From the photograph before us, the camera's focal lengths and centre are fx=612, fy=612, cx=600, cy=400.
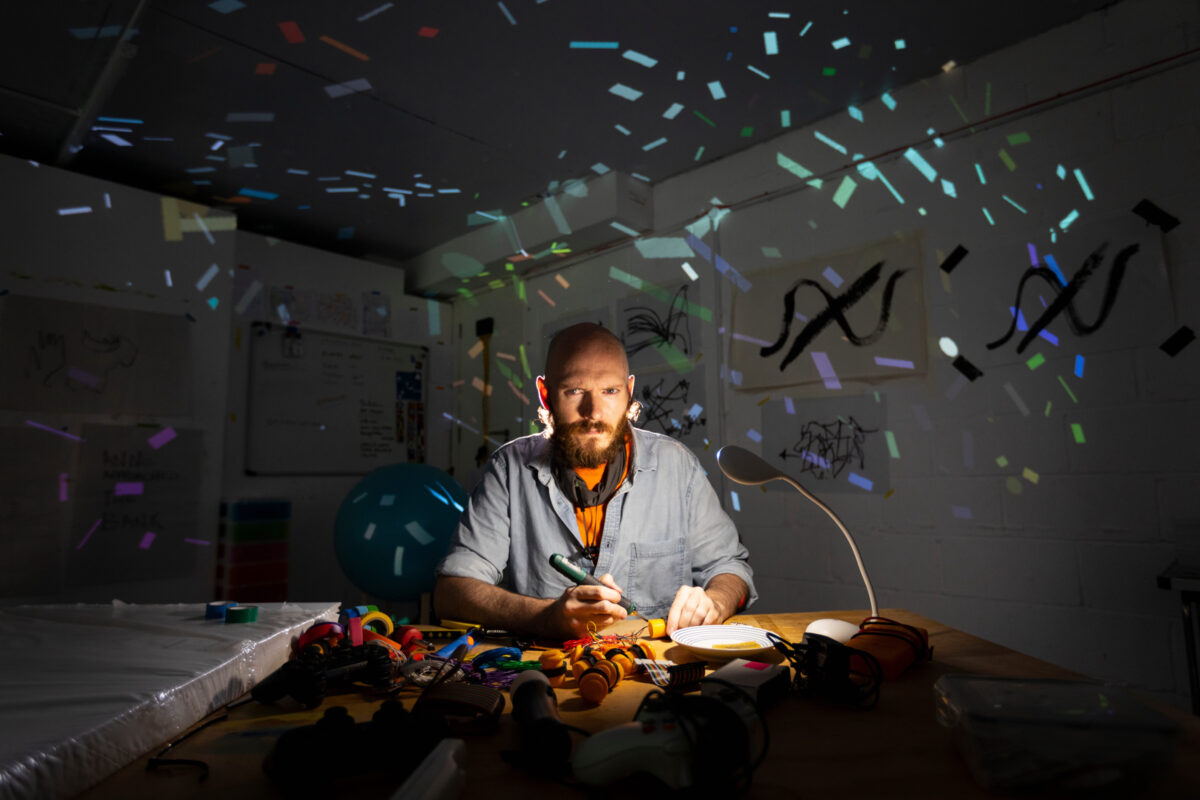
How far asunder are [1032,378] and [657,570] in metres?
1.32

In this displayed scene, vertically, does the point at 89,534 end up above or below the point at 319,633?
below

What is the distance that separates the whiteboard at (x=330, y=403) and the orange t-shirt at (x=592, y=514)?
2398 mm

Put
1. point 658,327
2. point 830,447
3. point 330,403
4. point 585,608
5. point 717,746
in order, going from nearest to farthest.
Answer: point 717,746, point 585,608, point 830,447, point 658,327, point 330,403

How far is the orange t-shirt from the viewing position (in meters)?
1.66

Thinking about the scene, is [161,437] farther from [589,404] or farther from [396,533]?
[589,404]

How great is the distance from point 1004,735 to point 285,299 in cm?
373

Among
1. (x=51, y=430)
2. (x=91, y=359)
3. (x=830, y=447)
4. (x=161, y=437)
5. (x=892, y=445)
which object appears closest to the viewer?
(x=892, y=445)

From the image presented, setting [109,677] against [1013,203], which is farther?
[1013,203]

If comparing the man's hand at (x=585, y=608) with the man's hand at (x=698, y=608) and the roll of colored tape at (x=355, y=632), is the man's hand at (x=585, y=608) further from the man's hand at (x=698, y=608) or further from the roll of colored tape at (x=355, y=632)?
the roll of colored tape at (x=355, y=632)

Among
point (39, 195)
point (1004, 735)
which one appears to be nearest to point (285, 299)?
point (39, 195)

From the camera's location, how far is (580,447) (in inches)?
65.5

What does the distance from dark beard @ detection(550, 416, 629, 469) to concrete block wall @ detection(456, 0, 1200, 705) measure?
1049 mm

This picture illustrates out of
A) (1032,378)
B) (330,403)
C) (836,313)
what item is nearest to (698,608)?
(1032,378)

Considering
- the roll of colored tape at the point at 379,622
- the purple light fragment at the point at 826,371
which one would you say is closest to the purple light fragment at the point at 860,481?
the purple light fragment at the point at 826,371
